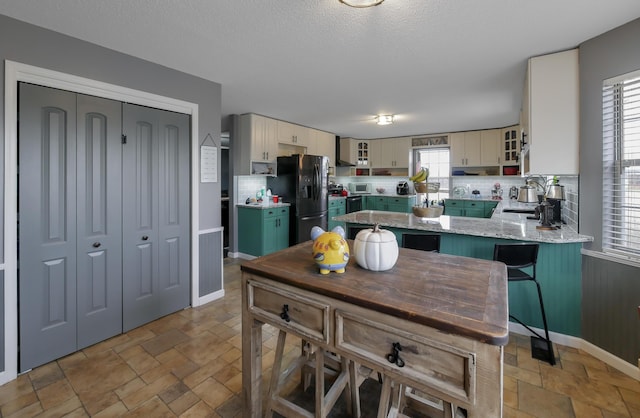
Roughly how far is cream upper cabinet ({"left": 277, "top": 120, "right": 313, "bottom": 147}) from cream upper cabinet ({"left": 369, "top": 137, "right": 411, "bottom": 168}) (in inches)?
85.4

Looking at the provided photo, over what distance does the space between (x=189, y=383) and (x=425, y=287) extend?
1.71m

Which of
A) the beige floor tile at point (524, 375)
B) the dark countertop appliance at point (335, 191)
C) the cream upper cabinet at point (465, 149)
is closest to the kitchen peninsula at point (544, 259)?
the beige floor tile at point (524, 375)

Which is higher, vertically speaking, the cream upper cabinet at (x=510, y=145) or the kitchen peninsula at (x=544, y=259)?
the cream upper cabinet at (x=510, y=145)

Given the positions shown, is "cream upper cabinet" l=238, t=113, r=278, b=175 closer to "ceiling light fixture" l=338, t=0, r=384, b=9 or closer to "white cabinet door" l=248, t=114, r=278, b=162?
"white cabinet door" l=248, t=114, r=278, b=162

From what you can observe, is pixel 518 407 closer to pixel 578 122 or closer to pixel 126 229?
pixel 578 122

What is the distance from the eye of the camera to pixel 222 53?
2486 millimetres

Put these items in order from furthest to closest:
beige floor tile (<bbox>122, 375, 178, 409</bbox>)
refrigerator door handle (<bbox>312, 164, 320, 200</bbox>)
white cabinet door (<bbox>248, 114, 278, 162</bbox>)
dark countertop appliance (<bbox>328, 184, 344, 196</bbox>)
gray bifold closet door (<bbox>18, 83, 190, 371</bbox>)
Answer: dark countertop appliance (<bbox>328, 184, 344, 196</bbox>), refrigerator door handle (<bbox>312, 164, 320, 200</bbox>), white cabinet door (<bbox>248, 114, 278, 162</bbox>), gray bifold closet door (<bbox>18, 83, 190, 371</bbox>), beige floor tile (<bbox>122, 375, 178, 409</bbox>)

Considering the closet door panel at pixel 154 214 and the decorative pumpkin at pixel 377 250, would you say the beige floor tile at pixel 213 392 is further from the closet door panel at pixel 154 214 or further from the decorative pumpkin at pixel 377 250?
the decorative pumpkin at pixel 377 250

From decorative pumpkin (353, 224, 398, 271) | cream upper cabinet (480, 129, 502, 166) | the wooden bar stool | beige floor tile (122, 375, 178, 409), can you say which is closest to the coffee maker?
decorative pumpkin (353, 224, 398, 271)

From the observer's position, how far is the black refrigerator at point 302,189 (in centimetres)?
488

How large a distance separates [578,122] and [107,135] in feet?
12.4

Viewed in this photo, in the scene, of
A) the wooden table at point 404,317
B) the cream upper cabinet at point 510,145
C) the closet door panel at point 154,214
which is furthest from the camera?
the cream upper cabinet at point 510,145

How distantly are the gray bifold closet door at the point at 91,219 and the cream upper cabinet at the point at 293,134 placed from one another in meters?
2.39

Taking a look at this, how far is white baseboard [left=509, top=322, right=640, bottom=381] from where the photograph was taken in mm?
1994
